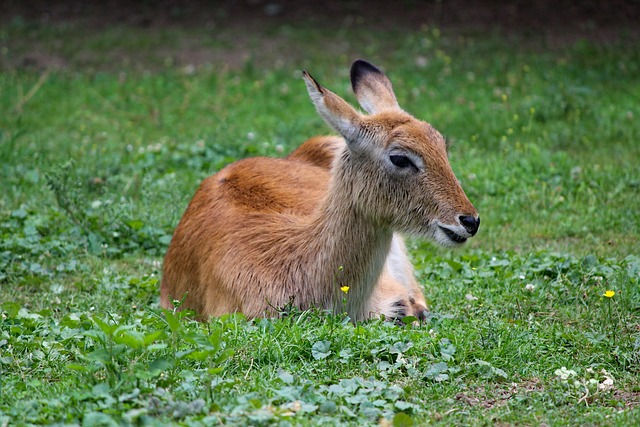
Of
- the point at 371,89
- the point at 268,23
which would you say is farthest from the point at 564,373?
the point at 268,23

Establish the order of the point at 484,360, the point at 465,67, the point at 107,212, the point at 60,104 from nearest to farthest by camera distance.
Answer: the point at 484,360
the point at 107,212
the point at 60,104
the point at 465,67

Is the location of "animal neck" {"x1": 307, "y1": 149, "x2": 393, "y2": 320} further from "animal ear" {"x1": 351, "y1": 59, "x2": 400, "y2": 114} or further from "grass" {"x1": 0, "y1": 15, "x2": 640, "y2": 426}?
"animal ear" {"x1": 351, "y1": 59, "x2": 400, "y2": 114}

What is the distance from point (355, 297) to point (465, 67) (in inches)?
302

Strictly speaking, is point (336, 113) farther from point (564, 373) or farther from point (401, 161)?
point (564, 373)

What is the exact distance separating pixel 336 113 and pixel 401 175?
1.84 feet

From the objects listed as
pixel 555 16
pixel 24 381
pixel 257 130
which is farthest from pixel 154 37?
pixel 24 381

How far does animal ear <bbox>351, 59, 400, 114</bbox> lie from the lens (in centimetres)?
680

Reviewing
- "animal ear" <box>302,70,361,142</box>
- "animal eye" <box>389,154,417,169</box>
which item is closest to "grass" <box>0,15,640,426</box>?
"animal eye" <box>389,154,417,169</box>

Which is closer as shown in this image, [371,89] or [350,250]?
[350,250]

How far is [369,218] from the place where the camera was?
598 cm

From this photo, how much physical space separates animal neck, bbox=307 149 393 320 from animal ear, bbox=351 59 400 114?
2.85 ft

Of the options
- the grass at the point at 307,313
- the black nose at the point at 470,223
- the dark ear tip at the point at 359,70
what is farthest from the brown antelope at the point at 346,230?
the dark ear tip at the point at 359,70

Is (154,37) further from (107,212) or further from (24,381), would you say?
(24,381)

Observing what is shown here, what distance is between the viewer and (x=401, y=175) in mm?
5941
